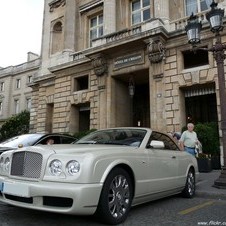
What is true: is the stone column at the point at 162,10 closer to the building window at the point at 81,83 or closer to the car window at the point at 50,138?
the building window at the point at 81,83

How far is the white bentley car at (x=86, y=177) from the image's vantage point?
387cm

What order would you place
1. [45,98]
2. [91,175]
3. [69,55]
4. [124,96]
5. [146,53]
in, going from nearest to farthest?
[91,175] → [146,53] → [124,96] → [69,55] → [45,98]

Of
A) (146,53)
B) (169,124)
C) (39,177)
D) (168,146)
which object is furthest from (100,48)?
(39,177)

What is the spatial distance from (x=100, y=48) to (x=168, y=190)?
13519 millimetres

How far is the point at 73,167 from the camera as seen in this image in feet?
13.1

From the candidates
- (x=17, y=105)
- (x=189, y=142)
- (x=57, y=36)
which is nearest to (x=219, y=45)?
(x=189, y=142)

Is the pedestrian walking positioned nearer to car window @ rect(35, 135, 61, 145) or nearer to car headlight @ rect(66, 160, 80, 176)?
car window @ rect(35, 135, 61, 145)

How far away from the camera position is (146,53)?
55.5 feet

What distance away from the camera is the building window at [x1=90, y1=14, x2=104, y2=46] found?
22.2 metres

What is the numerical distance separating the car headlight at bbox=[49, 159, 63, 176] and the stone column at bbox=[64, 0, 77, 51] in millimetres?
A: 18863

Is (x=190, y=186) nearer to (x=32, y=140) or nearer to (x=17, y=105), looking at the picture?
(x=32, y=140)

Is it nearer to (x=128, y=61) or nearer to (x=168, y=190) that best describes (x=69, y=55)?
(x=128, y=61)

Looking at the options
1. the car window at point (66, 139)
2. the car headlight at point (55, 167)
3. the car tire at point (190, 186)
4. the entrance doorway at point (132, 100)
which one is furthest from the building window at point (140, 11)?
the car headlight at point (55, 167)

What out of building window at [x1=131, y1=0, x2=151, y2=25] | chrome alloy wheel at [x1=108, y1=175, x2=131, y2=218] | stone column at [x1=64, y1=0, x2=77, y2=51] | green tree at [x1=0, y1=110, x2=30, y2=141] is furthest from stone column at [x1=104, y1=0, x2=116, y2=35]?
green tree at [x1=0, y1=110, x2=30, y2=141]
